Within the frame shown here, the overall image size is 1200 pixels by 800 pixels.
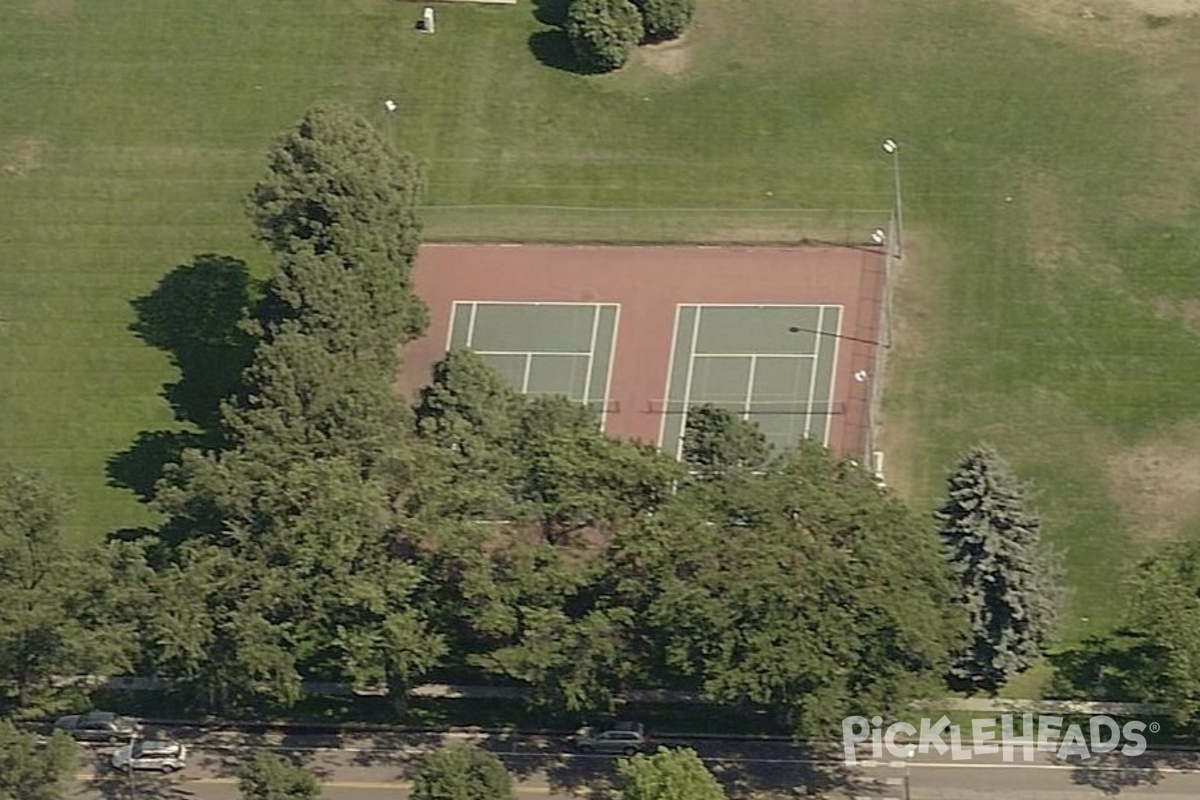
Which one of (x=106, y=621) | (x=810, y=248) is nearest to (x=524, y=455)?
(x=106, y=621)

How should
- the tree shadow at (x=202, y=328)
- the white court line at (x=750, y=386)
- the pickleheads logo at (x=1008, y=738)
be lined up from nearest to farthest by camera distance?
the pickleheads logo at (x=1008, y=738)
the white court line at (x=750, y=386)
the tree shadow at (x=202, y=328)

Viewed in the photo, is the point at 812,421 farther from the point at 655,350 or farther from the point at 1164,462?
the point at 1164,462

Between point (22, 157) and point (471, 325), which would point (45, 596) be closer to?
point (471, 325)

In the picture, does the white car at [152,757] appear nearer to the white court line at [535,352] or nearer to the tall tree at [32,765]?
the tall tree at [32,765]

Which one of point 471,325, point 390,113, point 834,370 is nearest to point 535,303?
point 471,325

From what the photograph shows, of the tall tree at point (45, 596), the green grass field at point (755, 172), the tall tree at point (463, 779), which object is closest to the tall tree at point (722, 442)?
Answer: the green grass field at point (755, 172)

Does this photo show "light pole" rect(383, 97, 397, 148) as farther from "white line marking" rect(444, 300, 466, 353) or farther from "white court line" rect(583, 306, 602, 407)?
"white court line" rect(583, 306, 602, 407)

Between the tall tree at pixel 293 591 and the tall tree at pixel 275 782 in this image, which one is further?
the tall tree at pixel 293 591

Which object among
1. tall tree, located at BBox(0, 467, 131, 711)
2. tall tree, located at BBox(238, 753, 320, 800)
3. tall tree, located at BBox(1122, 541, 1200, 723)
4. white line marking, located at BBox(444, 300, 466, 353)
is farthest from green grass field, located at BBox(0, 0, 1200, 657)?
tall tree, located at BBox(238, 753, 320, 800)
